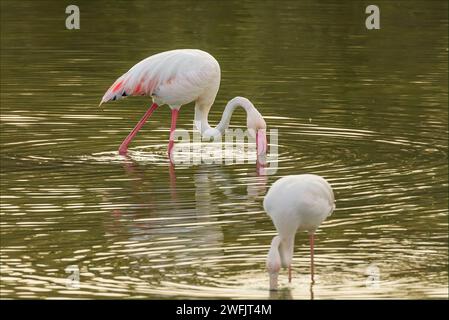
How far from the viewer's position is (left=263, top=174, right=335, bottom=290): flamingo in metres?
8.92

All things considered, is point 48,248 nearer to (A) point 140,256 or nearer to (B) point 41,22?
(A) point 140,256

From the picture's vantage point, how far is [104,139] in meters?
14.6

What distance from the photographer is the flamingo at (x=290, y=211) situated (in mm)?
8922

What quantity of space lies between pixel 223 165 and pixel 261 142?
0.49m

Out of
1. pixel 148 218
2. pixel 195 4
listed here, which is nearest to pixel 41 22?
pixel 195 4

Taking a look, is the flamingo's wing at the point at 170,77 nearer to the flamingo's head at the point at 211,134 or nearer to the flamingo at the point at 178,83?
the flamingo at the point at 178,83

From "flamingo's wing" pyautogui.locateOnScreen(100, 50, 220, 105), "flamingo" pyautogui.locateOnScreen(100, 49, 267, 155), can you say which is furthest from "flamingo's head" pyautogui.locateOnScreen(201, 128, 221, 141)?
"flamingo's wing" pyautogui.locateOnScreen(100, 50, 220, 105)

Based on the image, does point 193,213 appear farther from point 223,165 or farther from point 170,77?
point 170,77

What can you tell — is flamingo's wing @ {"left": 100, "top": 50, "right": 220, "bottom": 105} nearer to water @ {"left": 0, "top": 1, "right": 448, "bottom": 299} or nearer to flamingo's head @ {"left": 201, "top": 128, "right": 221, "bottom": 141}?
flamingo's head @ {"left": 201, "top": 128, "right": 221, "bottom": 141}

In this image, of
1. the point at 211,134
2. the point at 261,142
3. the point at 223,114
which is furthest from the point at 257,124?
the point at 211,134

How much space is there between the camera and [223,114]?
13859 millimetres

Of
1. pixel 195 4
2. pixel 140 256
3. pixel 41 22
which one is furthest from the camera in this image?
pixel 195 4
